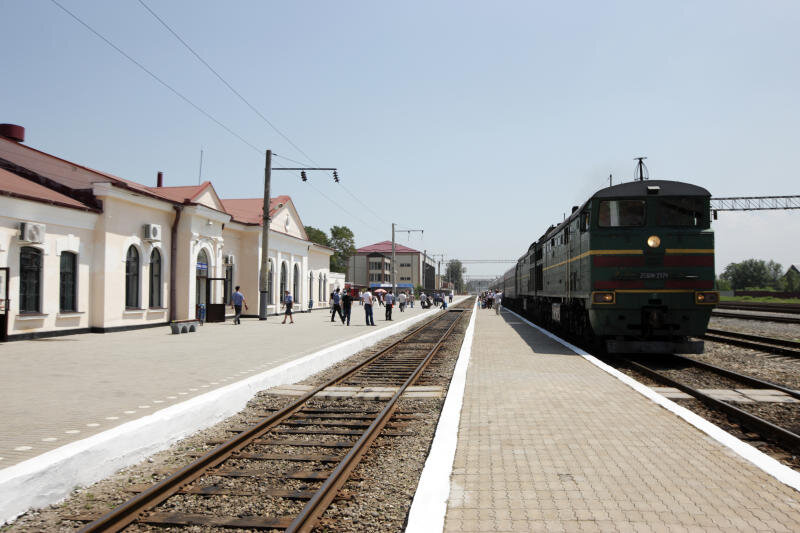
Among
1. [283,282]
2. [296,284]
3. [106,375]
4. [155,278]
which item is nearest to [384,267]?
[296,284]

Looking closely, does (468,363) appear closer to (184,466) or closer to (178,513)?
(184,466)

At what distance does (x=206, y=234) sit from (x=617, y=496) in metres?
22.6

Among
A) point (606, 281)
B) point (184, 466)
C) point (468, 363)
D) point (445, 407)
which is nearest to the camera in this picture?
point (184, 466)

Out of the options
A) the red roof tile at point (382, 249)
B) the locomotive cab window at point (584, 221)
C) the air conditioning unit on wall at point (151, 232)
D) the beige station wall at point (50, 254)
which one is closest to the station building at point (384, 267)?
the red roof tile at point (382, 249)

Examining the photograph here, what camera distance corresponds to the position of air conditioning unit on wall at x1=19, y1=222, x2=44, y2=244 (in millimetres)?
15164

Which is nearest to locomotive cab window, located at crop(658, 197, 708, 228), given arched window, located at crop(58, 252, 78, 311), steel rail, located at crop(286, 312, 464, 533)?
steel rail, located at crop(286, 312, 464, 533)

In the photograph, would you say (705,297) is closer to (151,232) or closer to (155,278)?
(151,232)

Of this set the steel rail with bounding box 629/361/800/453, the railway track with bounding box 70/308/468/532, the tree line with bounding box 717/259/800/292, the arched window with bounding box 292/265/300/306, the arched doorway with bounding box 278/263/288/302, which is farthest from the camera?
the tree line with bounding box 717/259/800/292

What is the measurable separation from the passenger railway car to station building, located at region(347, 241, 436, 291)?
8938 centimetres

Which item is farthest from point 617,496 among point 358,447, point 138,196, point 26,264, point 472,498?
point 138,196

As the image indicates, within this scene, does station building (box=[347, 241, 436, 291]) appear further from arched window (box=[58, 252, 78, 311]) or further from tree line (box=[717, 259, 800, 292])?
arched window (box=[58, 252, 78, 311])

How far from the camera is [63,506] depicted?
4254mm

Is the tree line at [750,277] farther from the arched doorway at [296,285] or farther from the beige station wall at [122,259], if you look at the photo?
the beige station wall at [122,259]

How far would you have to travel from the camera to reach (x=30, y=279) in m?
15.9
